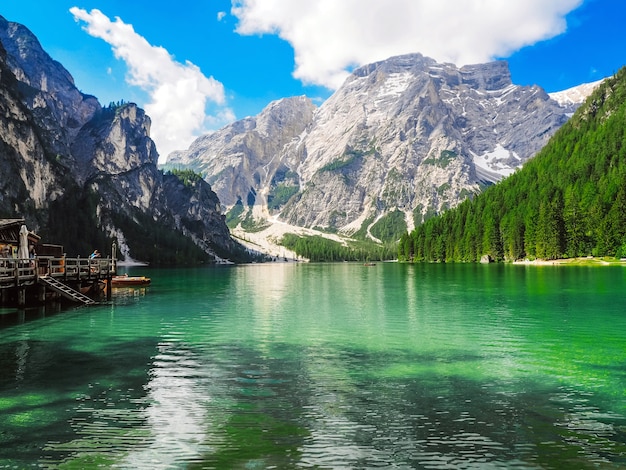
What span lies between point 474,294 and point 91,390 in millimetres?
54689

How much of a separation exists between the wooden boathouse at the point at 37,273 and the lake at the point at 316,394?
32.6 ft

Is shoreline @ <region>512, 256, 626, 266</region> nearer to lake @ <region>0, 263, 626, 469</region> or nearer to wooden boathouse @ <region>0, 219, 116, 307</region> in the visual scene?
lake @ <region>0, 263, 626, 469</region>

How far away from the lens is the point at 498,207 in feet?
655

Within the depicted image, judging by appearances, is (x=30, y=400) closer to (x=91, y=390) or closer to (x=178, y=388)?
(x=91, y=390)

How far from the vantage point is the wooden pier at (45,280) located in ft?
156

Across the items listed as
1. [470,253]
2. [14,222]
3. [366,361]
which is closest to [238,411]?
[366,361]

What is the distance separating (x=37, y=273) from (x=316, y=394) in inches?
1774

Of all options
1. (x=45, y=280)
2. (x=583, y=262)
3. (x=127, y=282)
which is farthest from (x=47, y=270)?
(x=583, y=262)

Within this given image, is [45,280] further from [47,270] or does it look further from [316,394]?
[316,394]

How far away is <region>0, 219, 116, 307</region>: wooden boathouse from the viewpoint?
1933 inches

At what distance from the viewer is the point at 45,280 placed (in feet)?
172

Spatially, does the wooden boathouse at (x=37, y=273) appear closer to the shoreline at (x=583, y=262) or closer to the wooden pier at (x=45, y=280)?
the wooden pier at (x=45, y=280)

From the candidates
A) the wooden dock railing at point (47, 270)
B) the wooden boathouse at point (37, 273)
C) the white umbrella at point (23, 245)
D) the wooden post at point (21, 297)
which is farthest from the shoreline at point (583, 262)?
the white umbrella at point (23, 245)

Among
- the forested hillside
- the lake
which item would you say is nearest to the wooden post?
the lake
